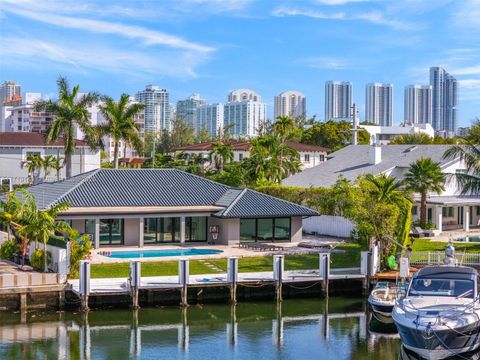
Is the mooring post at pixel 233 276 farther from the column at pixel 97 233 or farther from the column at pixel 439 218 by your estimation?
the column at pixel 439 218

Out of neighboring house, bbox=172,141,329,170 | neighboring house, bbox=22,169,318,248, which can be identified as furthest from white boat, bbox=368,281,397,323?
neighboring house, bbox=172,141,329,170

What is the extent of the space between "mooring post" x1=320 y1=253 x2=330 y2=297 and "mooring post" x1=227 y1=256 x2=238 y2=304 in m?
4.44

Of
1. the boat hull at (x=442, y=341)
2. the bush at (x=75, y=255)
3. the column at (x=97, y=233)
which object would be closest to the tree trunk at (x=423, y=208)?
the column at (x=97, y=233)

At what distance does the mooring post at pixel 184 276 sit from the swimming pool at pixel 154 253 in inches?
353

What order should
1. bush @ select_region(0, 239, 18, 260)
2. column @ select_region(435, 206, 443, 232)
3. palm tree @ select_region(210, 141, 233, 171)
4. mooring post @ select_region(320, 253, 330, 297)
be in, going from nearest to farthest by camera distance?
mooring post @ select_region(320, 253, 330, 297), bush @ select_region(0, 239, 18, 260), column @ select_region(435, 206, 443, 232), palm tree @ select_region(210, 141, 233, 171)

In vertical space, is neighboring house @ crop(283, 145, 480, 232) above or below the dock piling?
above

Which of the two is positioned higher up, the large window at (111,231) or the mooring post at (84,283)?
the large window at (111,231)

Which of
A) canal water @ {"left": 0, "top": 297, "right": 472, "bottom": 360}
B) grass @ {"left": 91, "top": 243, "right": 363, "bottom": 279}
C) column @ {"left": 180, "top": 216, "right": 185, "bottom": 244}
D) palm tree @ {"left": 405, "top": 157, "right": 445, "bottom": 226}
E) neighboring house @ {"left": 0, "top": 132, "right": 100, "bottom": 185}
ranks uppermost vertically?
neighboring house @ {"left": 0, "top": 132, "right": 100, "bottom": 185}

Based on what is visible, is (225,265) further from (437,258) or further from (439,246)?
(439,246)

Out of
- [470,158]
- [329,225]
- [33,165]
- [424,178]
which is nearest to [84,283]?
[329,225]

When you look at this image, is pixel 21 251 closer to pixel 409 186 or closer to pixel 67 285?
pixel 67 285

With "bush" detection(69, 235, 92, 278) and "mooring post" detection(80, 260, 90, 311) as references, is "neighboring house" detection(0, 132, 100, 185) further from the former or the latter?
"mooring post" detection(80, 260, 90, 311)

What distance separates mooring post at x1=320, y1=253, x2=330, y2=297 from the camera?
38.0 metres

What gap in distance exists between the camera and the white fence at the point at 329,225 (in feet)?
176
